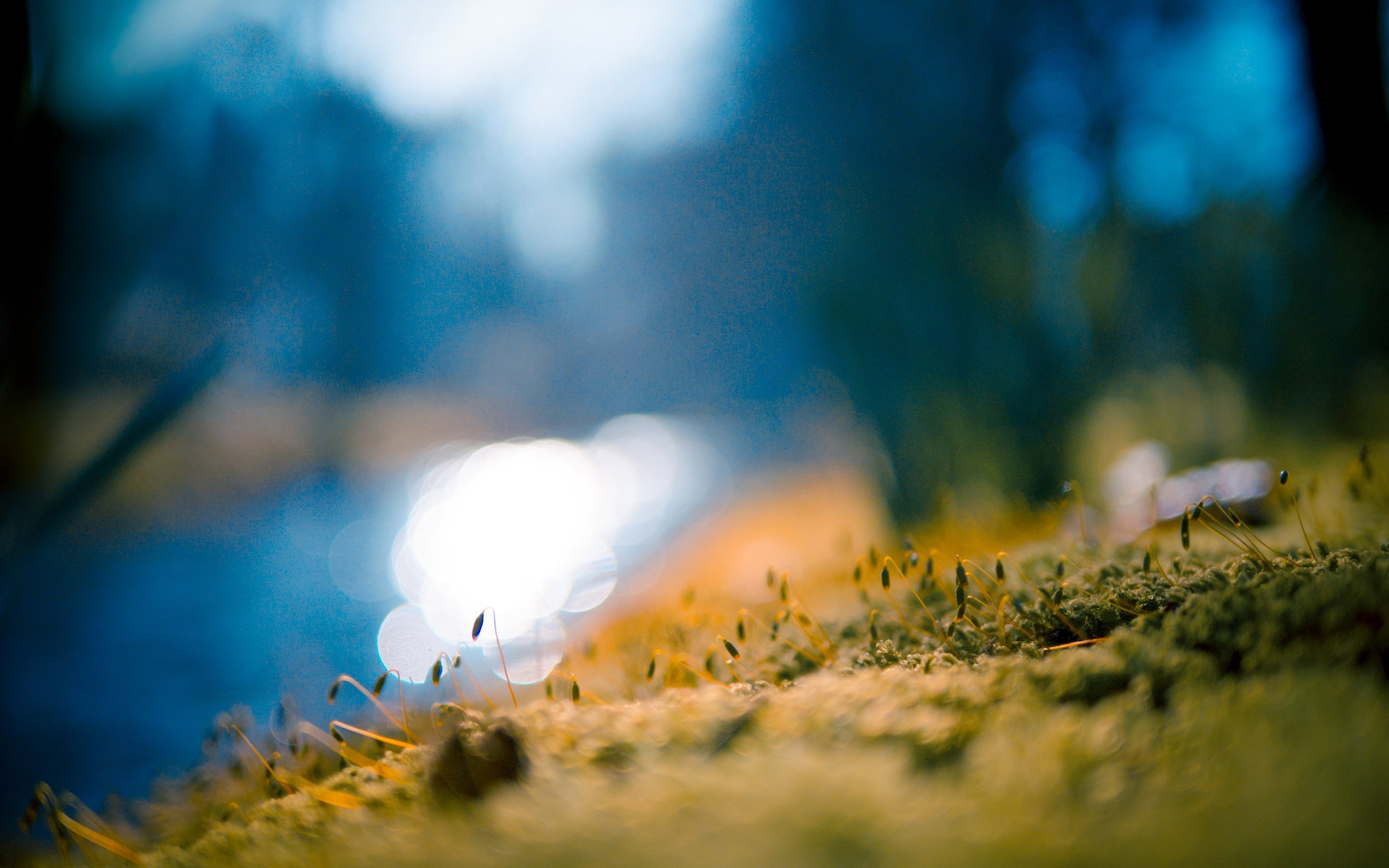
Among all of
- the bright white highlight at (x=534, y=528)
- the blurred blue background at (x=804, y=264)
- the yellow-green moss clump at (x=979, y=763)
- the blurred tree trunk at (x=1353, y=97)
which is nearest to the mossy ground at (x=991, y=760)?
the yellow-green moss clump at (x=979, y=763)

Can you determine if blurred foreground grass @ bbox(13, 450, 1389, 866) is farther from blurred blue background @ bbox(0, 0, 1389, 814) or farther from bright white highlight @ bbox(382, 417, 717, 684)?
blurred blue background @ bbox(0, 0, 1389, 814)

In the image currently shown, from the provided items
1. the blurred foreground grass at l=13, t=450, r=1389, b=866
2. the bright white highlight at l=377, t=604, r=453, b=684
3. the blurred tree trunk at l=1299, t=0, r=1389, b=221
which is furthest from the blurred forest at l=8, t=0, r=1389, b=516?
the blurred foreground grass at l=13, t=450, r=1389, b=866

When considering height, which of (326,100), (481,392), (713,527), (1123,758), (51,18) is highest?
(326,100)

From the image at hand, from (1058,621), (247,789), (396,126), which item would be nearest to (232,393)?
(396,126)

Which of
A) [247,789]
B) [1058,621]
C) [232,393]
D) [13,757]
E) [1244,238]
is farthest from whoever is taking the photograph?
[232,393]

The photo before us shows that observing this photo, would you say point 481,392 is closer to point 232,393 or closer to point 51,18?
point 232,393

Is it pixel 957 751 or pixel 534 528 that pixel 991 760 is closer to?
pixel 957 751

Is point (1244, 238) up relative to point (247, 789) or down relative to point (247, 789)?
up
